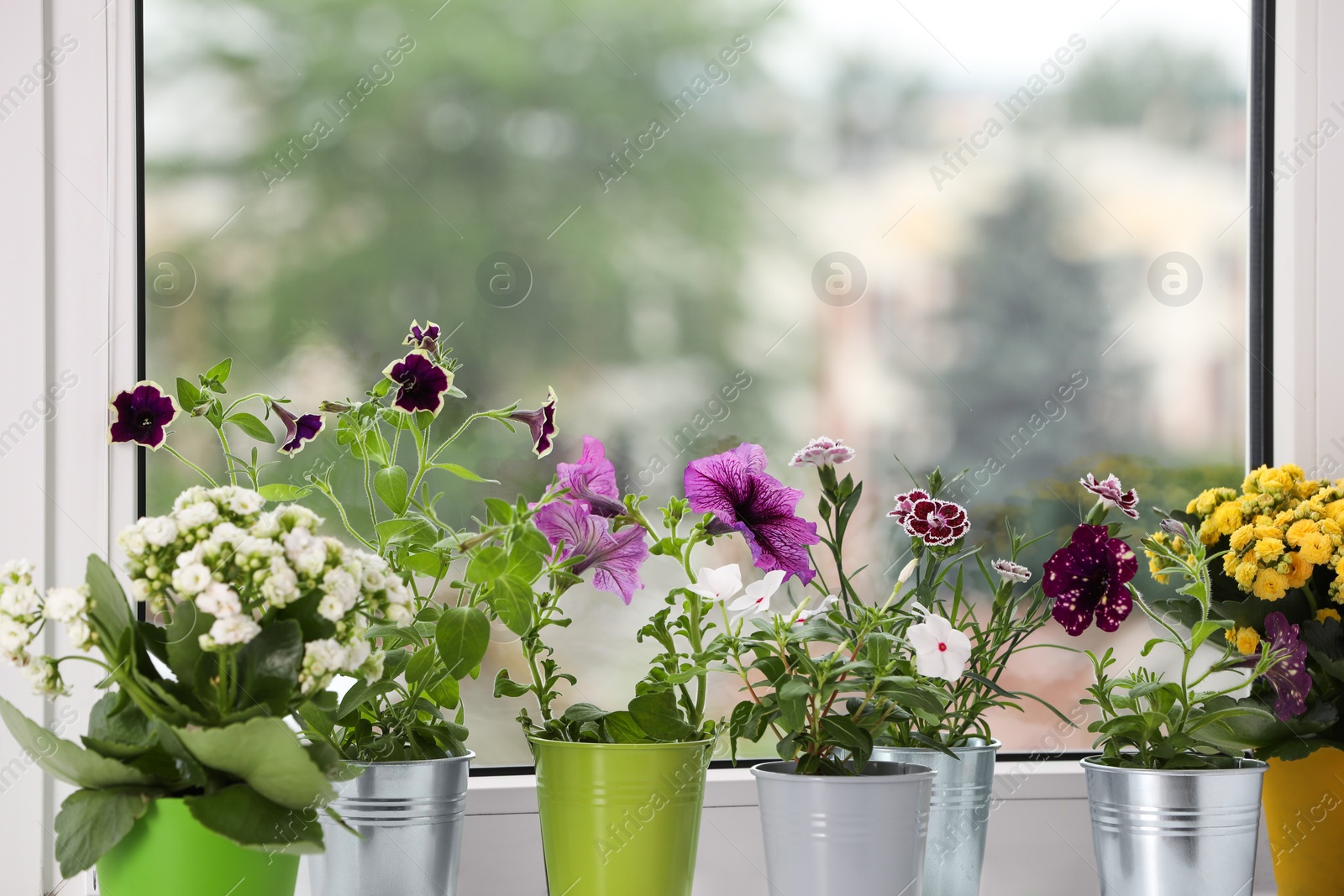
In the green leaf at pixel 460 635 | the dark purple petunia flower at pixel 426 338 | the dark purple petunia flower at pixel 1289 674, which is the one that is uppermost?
the dark purple petunia flower at pixel 426 338

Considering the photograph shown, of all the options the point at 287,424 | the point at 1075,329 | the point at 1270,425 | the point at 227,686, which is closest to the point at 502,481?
the point at 287,424

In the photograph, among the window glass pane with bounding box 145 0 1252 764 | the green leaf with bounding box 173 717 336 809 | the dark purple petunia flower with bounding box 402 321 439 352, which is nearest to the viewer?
the green leaf with bounding box 173 717 336 809

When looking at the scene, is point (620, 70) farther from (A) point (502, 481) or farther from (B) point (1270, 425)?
(B) point (1270, 425)

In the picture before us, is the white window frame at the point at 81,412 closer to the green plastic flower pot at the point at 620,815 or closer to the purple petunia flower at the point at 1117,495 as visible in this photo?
the green plastic flower pot at the point at 620,815

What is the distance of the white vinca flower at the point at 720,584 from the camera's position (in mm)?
907

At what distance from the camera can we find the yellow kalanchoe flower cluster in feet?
3.18

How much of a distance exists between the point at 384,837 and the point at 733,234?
76 centimetres

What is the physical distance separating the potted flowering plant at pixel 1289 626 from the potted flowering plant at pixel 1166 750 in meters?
0.02

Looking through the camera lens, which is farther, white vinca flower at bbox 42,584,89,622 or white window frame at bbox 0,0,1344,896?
white window frame at bbox 0,0,1344,896

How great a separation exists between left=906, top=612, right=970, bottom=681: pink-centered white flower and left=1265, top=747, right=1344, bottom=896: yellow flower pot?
440 millimetres

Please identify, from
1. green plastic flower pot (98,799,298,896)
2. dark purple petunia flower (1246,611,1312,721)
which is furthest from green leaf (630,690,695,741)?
dark purple petunia flower (1246,611,1312,721)

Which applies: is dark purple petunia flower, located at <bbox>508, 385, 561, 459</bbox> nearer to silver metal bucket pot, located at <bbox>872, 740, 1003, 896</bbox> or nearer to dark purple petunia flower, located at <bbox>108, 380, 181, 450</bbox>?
dark purple petunia flower, located at <bbox>108, 380, 181, 450</bbox>

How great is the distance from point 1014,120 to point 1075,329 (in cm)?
27

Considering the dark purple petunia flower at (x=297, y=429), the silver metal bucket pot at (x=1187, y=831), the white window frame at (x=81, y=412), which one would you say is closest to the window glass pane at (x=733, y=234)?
the white window frame at (x=81, y=412)
